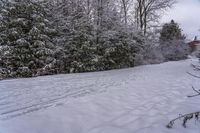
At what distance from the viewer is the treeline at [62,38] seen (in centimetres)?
879

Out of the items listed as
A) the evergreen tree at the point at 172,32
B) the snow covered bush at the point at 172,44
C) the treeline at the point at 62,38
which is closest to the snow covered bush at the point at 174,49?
the snow covered bush at the point at 172,44

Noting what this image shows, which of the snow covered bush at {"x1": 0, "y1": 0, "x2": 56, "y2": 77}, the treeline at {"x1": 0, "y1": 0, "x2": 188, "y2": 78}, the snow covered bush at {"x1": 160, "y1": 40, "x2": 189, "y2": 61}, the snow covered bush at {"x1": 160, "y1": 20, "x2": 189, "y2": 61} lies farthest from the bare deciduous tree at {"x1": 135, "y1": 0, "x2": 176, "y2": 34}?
the snow covered bush at {"x1": 0, "y1": 0, "x2": 56, "y2": 77}

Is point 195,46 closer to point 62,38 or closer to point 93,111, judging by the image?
point 62,38

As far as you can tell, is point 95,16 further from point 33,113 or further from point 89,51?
point 33,113

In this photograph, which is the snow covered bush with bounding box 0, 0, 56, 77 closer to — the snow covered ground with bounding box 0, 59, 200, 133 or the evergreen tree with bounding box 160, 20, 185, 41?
the snow covered ground with bounding box 0, 59, 200, 133

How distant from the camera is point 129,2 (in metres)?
18.6

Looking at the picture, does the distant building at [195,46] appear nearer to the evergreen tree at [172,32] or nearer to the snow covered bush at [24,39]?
the evergreen tree at [172,32]

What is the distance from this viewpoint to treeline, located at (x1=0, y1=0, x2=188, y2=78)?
28.8 feet

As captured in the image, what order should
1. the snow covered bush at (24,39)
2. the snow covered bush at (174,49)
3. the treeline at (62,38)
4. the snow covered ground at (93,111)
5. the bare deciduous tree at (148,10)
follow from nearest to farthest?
the snow covered ground at (93,111)
the snow covered bush at (24,39)
the treeline at (62,38)
the bare deciduous tree at (148,10)
the snow covered bush at (174,49)

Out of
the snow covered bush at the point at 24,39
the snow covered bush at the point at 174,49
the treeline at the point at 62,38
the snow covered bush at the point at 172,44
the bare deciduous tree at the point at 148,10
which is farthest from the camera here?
the snow covered bush at the point at 172,44

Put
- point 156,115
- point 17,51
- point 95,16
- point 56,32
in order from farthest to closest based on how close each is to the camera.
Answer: point 95,16, point 56,32, point 17,51, point 156,115

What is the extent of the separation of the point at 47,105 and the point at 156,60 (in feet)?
57.3

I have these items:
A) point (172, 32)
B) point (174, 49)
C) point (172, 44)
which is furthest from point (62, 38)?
point (172, 32)

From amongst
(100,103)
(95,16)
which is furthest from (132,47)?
(100,103)
